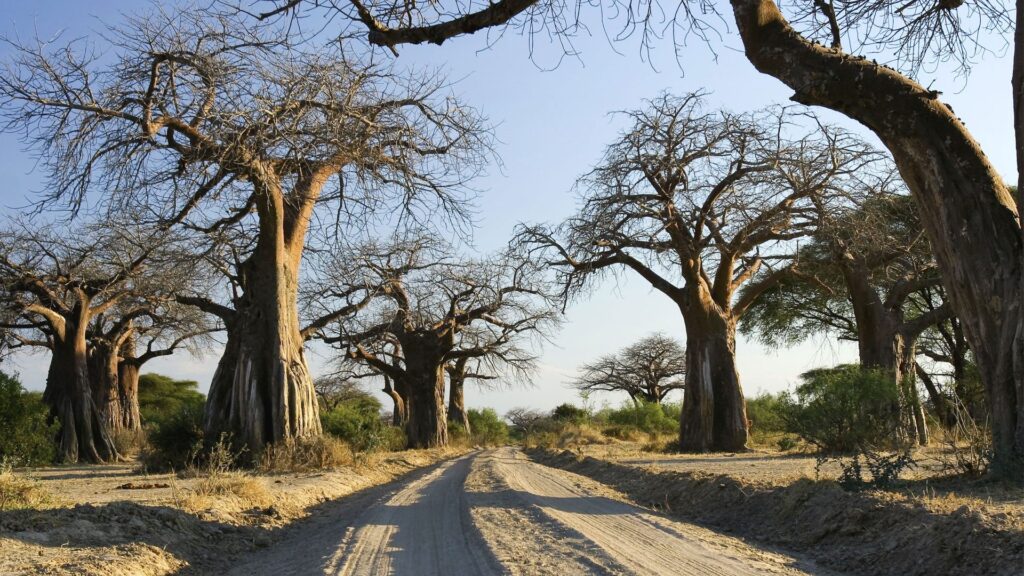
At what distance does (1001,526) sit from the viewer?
535 centimetres

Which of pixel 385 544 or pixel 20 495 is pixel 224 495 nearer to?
pixel 20 495

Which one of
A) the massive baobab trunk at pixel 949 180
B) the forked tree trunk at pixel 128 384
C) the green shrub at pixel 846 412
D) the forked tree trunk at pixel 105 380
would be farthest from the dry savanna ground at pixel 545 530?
the forked tree trunk at pixel 128 384

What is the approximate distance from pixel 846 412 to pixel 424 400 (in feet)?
67.4

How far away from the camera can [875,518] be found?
259 inches

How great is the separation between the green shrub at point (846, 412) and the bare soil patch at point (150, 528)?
7990 mm

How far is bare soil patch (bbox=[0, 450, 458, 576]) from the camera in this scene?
5828 millimetres

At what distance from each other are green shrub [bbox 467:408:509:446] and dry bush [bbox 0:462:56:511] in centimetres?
3311

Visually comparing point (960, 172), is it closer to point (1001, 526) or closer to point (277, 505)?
point (1001, 526)

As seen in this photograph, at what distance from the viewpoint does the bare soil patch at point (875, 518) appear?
208 inches

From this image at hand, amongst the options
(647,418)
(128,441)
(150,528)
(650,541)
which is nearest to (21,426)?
(150,528)

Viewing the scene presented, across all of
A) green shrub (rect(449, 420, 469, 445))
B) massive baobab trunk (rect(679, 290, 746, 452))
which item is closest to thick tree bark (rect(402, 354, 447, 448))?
green shrub (rect(449, 420, 469, 445))

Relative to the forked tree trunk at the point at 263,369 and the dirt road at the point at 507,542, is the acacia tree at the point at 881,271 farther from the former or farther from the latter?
the forked tree trunk at the point at 263,369

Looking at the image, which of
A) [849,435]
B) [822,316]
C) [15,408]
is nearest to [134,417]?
[15,408]

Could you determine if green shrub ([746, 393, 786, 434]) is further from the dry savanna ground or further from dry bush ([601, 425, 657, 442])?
the dry savanna ground
